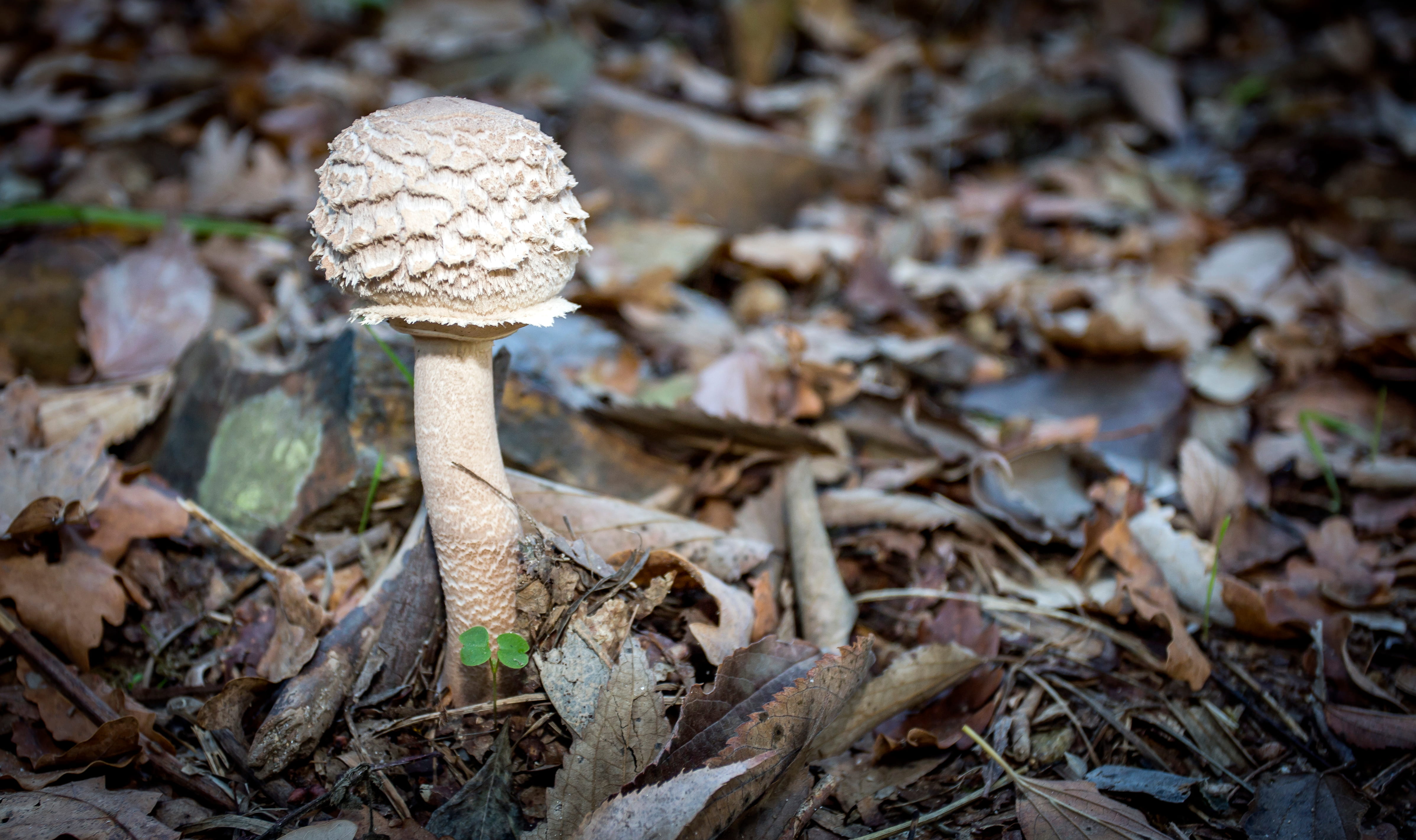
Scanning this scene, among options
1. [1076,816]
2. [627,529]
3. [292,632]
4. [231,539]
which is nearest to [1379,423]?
[1076,816]

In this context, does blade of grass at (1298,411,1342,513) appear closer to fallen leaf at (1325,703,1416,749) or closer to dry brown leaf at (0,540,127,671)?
fallen leaf at (1325,703,1416,749)

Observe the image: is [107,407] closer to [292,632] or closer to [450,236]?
[292,632]

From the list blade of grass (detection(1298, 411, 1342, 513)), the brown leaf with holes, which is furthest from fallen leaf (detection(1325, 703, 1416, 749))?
blade of grass (detection(1298, 411, 1342, 513))

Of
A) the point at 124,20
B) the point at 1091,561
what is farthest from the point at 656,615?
the point at 124,20

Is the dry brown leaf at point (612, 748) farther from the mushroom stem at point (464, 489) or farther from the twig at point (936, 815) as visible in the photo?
the twig at point (936, 815)

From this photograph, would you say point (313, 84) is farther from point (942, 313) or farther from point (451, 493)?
point (451, 493)

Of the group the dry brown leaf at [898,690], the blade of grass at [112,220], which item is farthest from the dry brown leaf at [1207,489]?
the blade of grass at [112,220]
